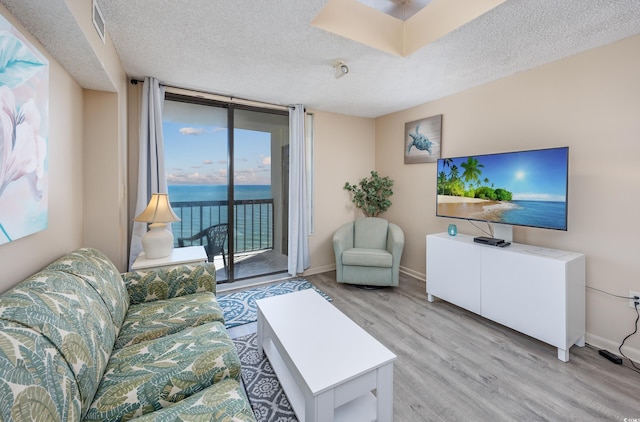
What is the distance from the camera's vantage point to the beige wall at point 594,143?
1968 mm

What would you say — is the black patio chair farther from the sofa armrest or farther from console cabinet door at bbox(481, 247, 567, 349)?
console cabinet door at bbox(481, 247, 567, 349)

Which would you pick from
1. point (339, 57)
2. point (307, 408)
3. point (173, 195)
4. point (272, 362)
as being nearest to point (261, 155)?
point (173, 195)

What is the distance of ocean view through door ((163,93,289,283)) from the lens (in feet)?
10.4

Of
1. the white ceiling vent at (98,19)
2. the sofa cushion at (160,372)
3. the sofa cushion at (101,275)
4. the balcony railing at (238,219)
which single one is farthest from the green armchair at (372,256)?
the white ceiling vent at (98,19)

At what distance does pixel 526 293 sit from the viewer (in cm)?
213

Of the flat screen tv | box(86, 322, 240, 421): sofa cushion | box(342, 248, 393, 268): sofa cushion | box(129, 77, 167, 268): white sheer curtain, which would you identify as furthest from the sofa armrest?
the flat screen tv

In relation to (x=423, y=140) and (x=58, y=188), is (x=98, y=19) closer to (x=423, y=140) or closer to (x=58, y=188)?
(x=58, y=188)

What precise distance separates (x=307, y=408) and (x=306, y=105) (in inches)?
131

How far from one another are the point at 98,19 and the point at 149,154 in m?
1.39

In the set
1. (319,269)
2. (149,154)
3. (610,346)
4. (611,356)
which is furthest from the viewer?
(319,269)

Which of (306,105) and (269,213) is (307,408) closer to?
(269,213)

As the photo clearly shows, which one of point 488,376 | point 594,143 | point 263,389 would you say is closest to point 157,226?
point 263,389

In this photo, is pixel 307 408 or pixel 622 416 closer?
pixel 307 408

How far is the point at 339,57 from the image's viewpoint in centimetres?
225
